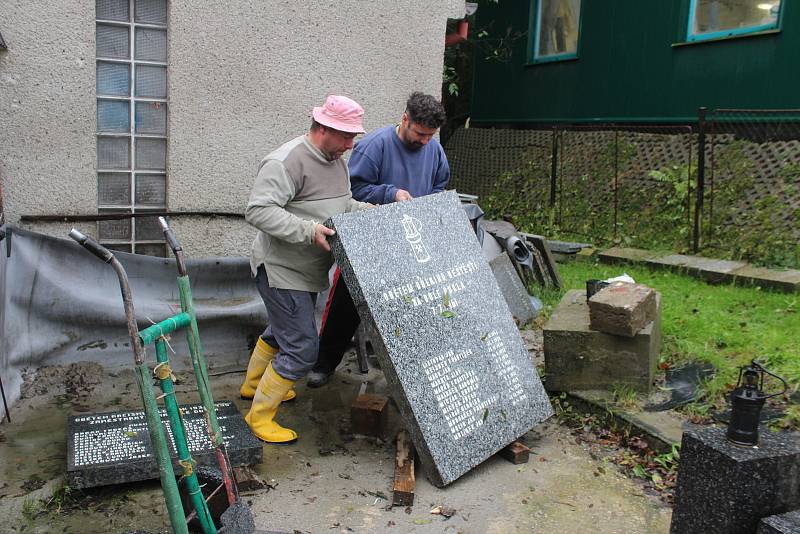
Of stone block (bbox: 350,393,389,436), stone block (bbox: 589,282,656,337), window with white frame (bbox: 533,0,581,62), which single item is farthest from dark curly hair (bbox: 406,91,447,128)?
window with white frame (bbox: 533,0,581,62)

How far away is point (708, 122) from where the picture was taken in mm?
9969

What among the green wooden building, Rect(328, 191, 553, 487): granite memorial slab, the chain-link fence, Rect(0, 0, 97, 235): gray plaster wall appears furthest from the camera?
the green wooden building

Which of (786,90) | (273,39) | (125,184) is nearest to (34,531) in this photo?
(125,184)

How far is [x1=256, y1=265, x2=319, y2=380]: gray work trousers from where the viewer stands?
4.04 metres

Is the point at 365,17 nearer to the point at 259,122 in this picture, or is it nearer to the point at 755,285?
the point at 259,122

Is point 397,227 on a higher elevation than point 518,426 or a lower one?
higher

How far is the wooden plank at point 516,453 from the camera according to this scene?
3887 millimetres

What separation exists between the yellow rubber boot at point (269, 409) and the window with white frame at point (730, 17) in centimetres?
844

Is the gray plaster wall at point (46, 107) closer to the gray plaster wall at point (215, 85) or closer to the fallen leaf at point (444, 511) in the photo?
the gray plaster wall at point (215, 85)

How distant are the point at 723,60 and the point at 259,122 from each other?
7237 mm

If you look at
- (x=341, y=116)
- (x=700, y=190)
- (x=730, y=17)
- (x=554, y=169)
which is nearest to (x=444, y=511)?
(x=341, y=116)

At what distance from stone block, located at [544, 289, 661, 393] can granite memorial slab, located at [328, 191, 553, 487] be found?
362 millimetres

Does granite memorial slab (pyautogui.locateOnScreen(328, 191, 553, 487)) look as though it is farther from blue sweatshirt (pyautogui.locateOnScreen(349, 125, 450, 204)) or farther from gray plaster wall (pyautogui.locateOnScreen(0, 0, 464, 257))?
gray plaster wall (pyautogui.locateOnScreen(0, 0, 464, 257))

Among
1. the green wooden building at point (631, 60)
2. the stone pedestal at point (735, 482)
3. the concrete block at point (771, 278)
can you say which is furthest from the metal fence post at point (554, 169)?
the stone pedestal at point (735, 482)
